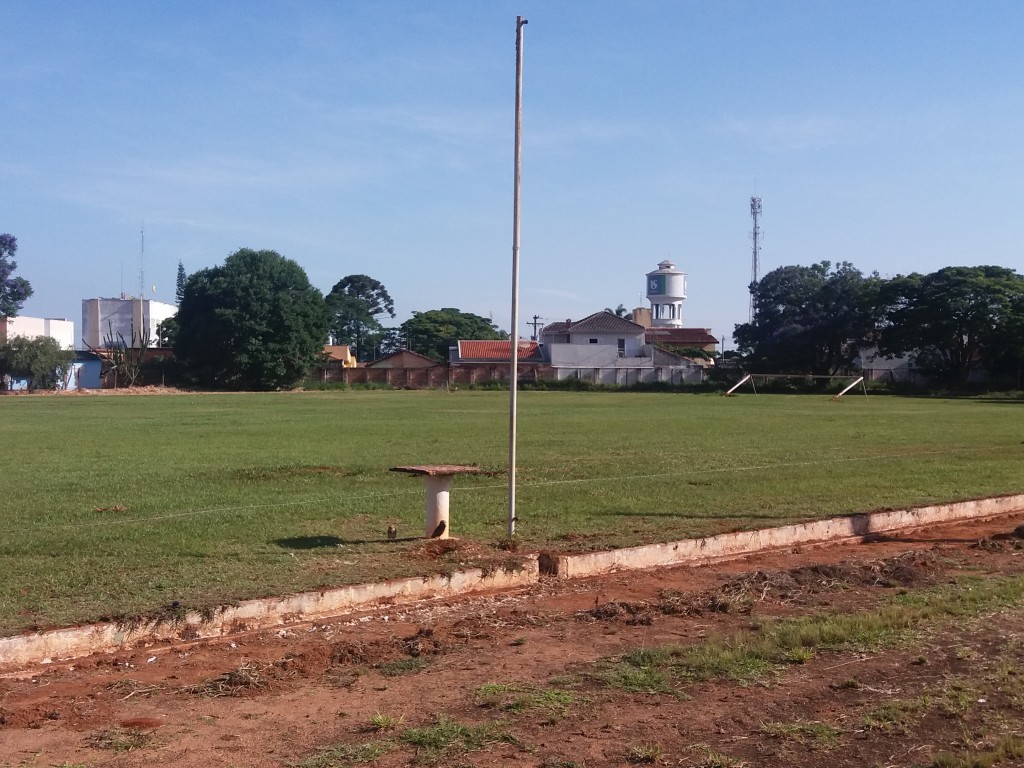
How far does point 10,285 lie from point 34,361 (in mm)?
34118

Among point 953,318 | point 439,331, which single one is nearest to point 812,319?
point 953,318

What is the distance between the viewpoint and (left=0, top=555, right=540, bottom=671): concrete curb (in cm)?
729

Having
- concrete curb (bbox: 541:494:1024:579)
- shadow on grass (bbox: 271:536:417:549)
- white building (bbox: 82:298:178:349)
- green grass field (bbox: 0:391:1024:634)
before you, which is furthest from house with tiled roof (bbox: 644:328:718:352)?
shadow on grass (bbox: 271:536:417:549)

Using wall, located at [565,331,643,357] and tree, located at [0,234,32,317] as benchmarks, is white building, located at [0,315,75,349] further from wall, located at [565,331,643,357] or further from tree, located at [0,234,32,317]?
wall, located at [565,331,643,357]

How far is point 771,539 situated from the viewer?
1235 centimetres

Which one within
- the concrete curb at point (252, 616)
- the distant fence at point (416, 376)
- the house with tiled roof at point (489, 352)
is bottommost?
the concrete curb at point (252, 616)

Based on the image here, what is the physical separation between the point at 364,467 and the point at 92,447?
27.2 ft

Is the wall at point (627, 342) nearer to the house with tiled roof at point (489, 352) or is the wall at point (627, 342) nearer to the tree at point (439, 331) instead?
the house with tiled roof at point (489, 352)

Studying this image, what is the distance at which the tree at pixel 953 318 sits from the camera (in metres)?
69.8

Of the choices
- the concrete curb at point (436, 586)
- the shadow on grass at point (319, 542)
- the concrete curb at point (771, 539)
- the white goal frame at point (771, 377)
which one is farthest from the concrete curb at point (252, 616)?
the white goal frame at point (771, 377)

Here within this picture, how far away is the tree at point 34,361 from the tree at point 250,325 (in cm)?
985

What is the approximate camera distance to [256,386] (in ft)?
269

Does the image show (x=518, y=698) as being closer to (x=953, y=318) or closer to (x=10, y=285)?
(x=953, y=318)

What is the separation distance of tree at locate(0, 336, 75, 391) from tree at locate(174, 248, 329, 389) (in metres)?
9.85
